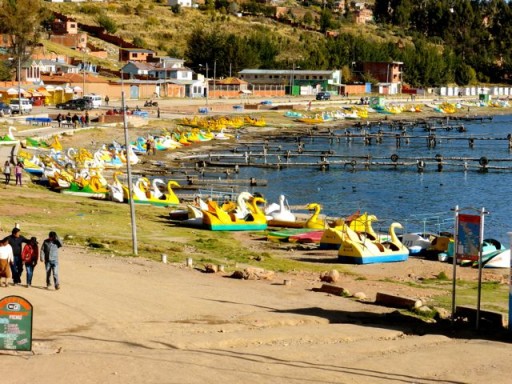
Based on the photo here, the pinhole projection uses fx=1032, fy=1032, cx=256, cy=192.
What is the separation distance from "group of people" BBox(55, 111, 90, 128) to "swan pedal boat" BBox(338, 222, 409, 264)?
54.9 metres

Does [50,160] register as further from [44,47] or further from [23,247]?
[44,47]

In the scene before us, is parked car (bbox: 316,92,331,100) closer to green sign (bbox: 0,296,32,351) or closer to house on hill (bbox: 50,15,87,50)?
house on hill (bbox: 50,15,87,50)

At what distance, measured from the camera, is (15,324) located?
708 inches

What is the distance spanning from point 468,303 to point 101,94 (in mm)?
96502

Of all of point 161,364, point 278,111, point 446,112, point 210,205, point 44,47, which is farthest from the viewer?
point 446,112

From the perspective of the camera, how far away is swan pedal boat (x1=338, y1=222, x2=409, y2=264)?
37.1m

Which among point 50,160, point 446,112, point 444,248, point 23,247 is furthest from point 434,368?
point 446,112

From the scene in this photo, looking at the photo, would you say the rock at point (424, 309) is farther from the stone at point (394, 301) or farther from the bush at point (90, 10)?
the bush at point (90, 10)

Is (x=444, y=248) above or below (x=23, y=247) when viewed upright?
below

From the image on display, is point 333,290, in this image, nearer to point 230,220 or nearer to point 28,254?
point 28,254

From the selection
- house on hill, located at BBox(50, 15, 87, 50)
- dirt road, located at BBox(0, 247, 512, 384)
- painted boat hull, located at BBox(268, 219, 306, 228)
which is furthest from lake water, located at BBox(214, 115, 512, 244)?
house on hill, located at BBox(50, 15, 87, 50)

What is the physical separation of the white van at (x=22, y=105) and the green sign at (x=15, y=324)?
80.0 meters

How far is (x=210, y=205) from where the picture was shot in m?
45.5

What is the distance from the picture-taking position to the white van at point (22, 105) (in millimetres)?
96475
